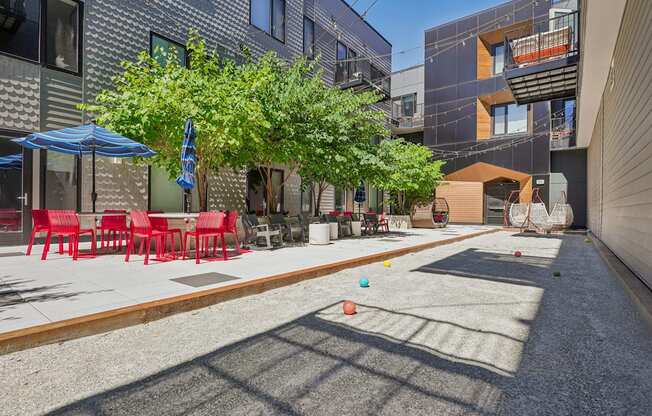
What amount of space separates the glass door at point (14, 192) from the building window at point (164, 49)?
A: 455cm

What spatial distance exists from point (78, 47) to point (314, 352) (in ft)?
36.0

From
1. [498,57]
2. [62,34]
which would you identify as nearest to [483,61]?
[498,57]

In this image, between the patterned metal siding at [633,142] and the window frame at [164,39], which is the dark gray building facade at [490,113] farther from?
the window frame at [164,39]

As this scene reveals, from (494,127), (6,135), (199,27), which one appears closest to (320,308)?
(6,135)

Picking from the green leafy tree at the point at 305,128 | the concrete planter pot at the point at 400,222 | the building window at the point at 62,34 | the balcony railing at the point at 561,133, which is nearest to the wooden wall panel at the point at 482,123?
the balcony railing at the point at 561,133

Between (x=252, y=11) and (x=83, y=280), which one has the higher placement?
(x=252, y=11)

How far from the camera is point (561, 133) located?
20.8 metres

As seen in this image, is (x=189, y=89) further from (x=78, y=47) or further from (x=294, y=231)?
(x=294, y=231)

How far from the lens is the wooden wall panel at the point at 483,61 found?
22.6 m

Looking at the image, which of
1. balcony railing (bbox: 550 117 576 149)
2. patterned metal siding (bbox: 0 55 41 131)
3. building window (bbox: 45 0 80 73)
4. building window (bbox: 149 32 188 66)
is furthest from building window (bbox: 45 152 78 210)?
balcony railing (bbox: 550 117 576 149)

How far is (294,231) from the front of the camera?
39.0ft

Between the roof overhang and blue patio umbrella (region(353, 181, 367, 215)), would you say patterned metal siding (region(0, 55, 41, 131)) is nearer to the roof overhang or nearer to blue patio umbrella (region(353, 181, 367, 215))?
the roof overhang

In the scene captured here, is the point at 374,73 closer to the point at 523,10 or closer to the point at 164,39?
the point at 523,10

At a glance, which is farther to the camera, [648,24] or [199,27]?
[199,27]
